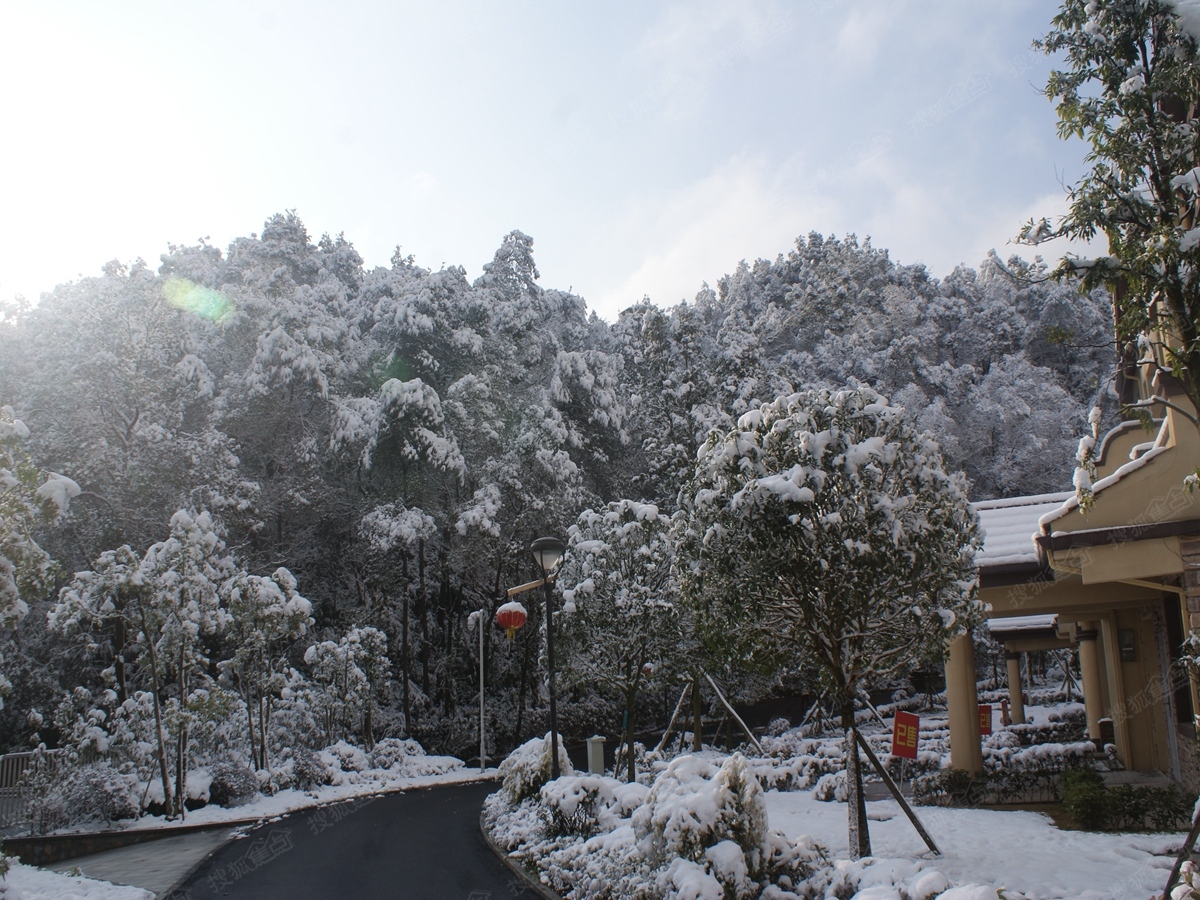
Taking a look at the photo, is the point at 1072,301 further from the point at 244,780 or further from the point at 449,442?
the point at 244,780

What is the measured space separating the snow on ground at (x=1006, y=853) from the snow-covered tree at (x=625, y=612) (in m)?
4.18

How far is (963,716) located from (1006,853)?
4.22 m

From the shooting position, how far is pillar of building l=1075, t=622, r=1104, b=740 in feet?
70.0

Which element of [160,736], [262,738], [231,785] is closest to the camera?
[160,736]

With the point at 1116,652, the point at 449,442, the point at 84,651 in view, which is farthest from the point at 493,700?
the point at 1116,652

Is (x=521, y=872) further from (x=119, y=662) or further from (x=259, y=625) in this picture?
(x=119, y=662)

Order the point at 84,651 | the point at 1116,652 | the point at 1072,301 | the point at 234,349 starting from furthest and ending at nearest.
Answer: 1. the point at 1072,301
2. the point at 234,349
3. the point at 84,651
4. the point at 1116,652

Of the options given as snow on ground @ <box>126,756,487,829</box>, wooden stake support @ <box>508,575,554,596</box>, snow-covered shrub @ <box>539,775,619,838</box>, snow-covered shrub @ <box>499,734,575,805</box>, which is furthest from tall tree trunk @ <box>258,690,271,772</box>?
snow-covered shrub @ <box>539,775,619,838</box>

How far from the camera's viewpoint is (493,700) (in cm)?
3841

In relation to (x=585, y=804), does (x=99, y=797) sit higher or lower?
lower

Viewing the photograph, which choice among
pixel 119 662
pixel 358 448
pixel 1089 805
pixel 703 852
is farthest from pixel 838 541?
pixel 358 448

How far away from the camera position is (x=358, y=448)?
37.9m

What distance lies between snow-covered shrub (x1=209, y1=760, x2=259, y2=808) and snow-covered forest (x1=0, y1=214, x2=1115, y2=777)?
127 cm

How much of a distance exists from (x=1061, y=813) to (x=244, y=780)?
57.3 ft
